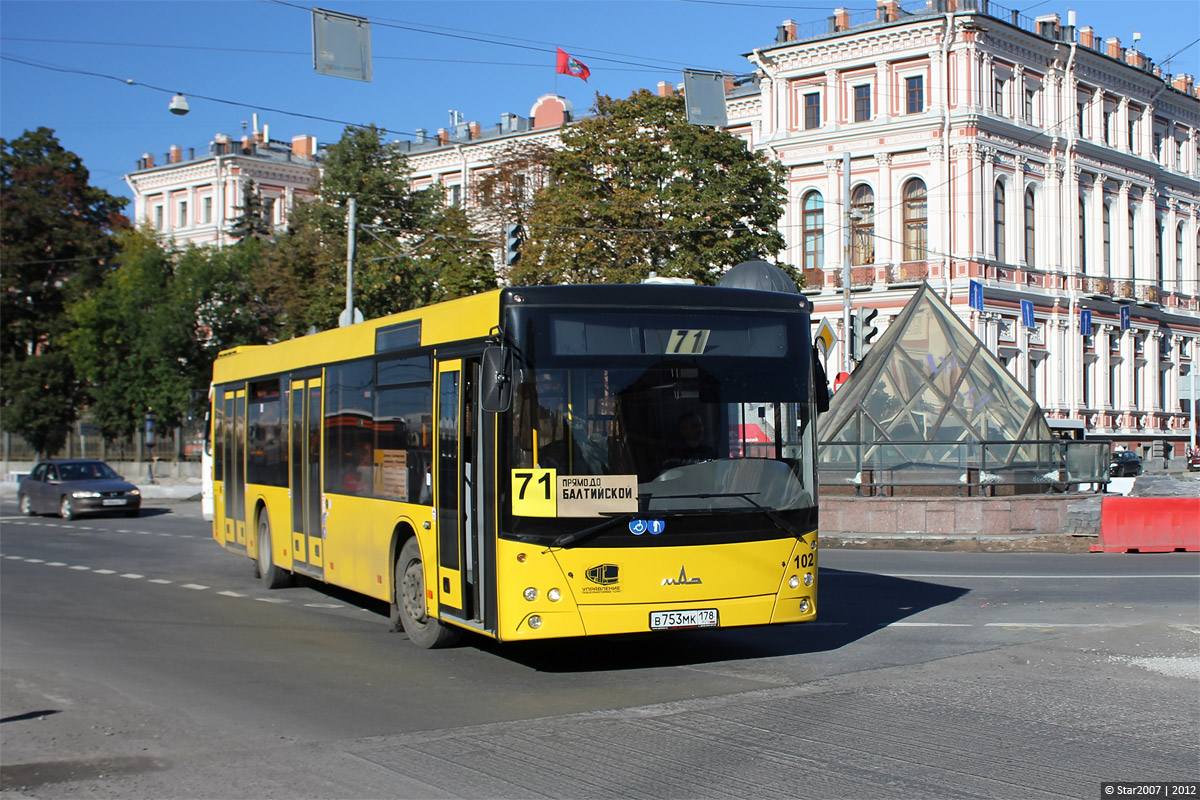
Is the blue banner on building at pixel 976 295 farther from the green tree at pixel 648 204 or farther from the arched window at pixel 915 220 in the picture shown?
the green tree at pixel 648 204

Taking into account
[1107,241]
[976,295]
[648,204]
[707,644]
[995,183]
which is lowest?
[707,644]

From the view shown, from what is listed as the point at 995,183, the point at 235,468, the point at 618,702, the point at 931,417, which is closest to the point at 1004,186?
the point at 995,183

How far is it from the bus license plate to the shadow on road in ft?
0.85

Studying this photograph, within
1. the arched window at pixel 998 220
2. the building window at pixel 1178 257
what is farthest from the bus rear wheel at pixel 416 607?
the building window at pixel 1178 257

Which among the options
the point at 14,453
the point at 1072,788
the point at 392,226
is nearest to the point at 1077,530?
the point at 1072,788

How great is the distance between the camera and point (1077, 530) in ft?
68.0

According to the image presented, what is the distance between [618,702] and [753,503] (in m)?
1.84

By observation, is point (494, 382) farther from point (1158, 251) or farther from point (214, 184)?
point (214, 184)

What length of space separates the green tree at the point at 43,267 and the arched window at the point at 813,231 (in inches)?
1403

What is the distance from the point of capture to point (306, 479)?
1409 centimetres

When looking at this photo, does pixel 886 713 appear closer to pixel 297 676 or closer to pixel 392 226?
pixel 297 676

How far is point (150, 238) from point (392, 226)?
23.7 m

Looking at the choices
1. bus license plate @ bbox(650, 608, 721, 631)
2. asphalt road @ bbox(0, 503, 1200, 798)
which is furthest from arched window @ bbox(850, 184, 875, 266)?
bus license plate @ bbox(650, 608, 721, 631)

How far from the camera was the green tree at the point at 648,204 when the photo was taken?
124 ft
